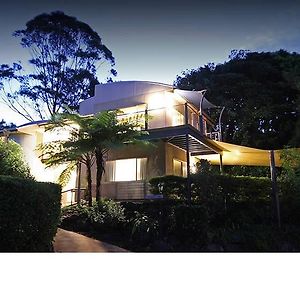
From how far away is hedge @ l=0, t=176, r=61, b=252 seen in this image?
12.0 ft

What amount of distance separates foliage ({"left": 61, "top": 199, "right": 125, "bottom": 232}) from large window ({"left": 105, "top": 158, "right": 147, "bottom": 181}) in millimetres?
2079

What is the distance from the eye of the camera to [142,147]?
9.18 m

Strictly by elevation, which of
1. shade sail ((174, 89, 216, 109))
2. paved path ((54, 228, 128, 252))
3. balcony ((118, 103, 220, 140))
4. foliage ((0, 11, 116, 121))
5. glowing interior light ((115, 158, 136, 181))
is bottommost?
paved path ((54, 228, 128, 252))

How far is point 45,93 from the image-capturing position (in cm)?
1312

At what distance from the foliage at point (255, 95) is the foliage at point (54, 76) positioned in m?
3.75

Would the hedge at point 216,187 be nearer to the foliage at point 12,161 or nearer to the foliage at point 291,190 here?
the foliage at point 291,190

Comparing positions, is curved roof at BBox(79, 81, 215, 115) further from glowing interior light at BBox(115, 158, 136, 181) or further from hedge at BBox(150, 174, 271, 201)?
hedge at BBox(150, 174, 271, 201)

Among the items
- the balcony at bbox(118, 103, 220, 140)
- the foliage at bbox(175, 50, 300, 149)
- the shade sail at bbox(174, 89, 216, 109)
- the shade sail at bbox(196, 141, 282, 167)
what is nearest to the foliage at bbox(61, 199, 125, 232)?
the balcony at bbox(118, 103, 220, 140)

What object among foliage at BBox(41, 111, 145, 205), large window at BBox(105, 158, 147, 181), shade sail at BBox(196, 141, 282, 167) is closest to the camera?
foliage at BBox(41, 111, 145, 205)

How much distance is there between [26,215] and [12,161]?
3.90 meters

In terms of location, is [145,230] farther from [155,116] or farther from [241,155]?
[241,155]

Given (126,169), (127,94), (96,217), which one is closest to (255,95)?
(127,94)

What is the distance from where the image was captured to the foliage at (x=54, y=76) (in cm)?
1012
